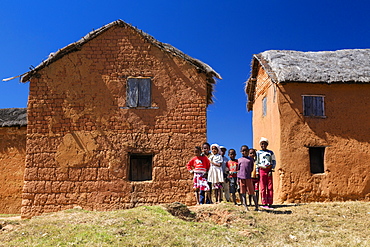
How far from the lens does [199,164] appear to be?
8.95m

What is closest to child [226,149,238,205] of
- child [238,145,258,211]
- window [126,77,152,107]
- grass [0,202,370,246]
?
child [238,145,258,211]

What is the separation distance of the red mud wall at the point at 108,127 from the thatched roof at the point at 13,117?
3.19 meters


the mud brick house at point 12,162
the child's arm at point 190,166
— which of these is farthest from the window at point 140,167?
the mud brick house at point 12,162

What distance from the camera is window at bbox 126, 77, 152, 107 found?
1015cm

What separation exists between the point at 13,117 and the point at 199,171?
7.85 m

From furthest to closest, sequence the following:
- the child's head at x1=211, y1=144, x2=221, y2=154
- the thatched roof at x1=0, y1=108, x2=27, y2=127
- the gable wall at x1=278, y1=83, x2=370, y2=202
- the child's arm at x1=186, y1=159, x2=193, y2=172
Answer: the thatched roof at x1=0, y1=108, x2=27, y2=127 → the gable wall at x1=278, y1=83, x2=370, y2=202 → the child's arm at x1=186, y1=159, x2=193, y2=172 → the child's head at x1=211, y1=144, x2=221, y2=154

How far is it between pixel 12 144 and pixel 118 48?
211 inches

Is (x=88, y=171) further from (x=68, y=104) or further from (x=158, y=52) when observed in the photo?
(x=158, y=52)

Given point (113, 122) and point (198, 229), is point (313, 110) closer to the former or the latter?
point (113, 122)

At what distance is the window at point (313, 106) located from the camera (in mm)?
12141

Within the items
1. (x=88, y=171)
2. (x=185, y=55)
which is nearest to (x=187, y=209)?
(x=88, y=171)

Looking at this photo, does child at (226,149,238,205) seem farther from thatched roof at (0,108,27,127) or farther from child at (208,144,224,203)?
thatched roof at (0,108,27,127)

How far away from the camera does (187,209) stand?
7.91m

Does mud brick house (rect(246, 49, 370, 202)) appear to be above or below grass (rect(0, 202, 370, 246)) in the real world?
above
